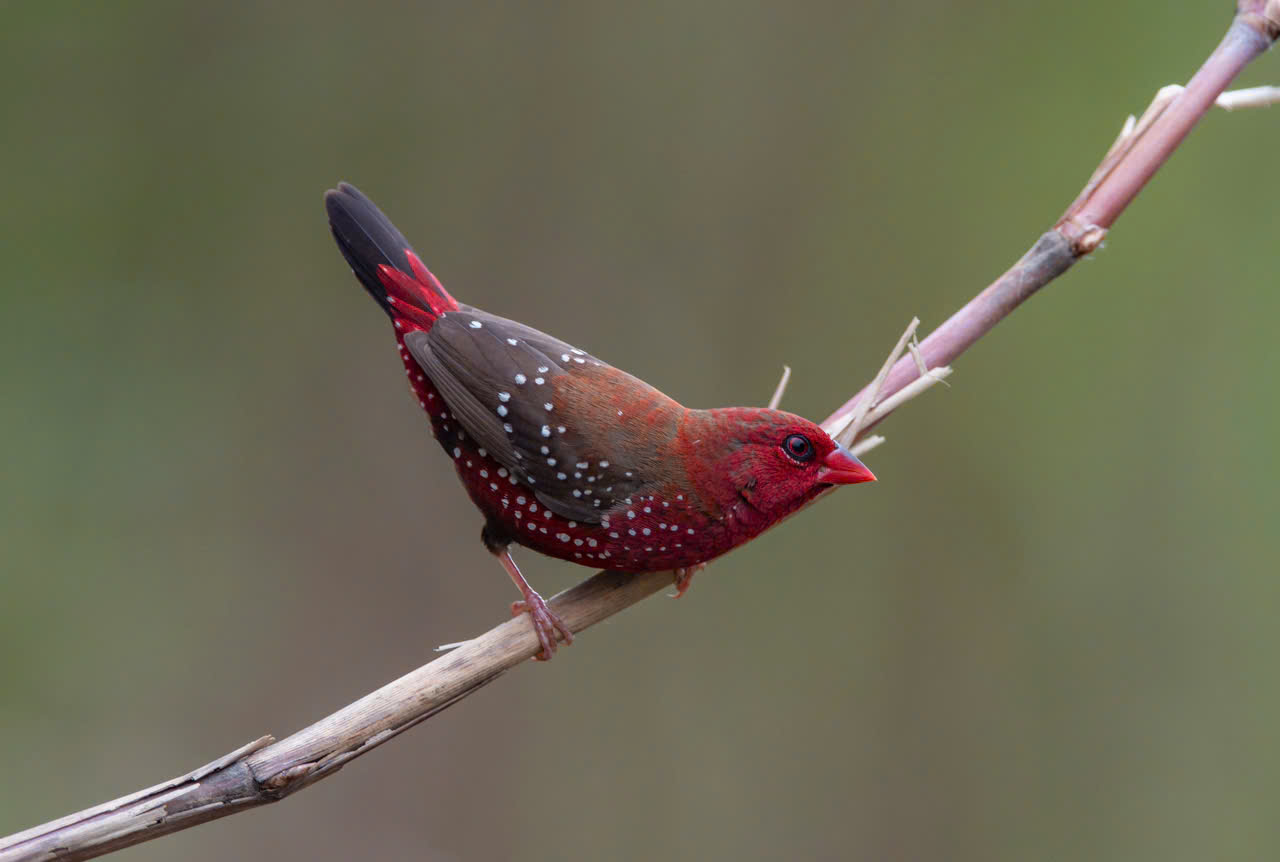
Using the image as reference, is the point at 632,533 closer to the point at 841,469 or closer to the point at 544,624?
the point at 544,624

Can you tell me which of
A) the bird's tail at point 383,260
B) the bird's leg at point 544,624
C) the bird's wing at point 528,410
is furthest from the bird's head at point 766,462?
the bird's tail at point 383,260

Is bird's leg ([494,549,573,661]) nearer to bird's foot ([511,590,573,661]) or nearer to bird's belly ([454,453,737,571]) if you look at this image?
bird's foot ([511,590,573,661])

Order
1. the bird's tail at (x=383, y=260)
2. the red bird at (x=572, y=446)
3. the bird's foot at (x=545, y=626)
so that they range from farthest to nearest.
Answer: the bird's tail at (x=383, y=260) → the red bird at (x=572, y=446) → the bird's foot at (x=545, y=626)

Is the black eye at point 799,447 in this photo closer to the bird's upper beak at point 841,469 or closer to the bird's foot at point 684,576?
the bird's upper beak at point 841,469

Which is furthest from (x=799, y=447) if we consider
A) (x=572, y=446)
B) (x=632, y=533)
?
(x=572, y=446)

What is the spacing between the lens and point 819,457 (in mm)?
2475

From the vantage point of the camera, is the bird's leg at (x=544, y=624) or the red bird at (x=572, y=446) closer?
the bird's leg at (x=544, y=624)

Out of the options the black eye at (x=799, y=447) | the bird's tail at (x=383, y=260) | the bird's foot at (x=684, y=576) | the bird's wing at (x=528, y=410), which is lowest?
the bird's foot at (x=684, y=576)

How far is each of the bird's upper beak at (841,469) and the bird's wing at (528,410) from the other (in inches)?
17.1

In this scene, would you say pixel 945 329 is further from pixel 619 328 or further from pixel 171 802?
pixel 619 328

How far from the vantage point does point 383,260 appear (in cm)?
275

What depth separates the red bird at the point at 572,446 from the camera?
2529 millimetres

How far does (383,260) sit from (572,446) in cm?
68

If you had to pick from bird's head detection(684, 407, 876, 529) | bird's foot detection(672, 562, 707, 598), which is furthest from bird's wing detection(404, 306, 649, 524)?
bird's foot detection(672, 562, 707, 598)
